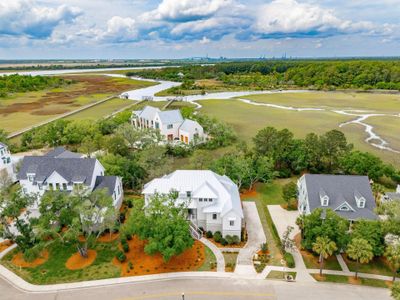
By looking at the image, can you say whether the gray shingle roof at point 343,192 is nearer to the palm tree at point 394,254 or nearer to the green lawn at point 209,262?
the palm tree at point 394,254

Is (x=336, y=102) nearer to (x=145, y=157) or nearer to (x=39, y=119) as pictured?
(x=145, y=157)

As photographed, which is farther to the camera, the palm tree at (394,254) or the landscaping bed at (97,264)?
the landscaping bed at (97,264)

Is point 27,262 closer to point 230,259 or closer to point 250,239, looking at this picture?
point 230,259

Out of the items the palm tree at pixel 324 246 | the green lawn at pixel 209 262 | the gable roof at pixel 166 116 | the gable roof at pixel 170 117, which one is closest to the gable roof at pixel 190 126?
the gable roof at pixel 170 117

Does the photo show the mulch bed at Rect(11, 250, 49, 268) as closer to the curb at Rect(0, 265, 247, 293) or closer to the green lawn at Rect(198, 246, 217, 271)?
the curb at Rect(0, 265, 247, 293)

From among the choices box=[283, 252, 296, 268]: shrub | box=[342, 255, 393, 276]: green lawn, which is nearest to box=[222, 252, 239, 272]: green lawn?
box=[283, 252, 296, 268]: shrub

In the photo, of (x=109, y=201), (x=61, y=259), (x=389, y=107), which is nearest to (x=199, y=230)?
(x=109, y=201)

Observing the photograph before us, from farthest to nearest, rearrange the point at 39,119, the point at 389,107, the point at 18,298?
1. the point at 389,107
2. the point at 39,119
3. the point at 18,298
